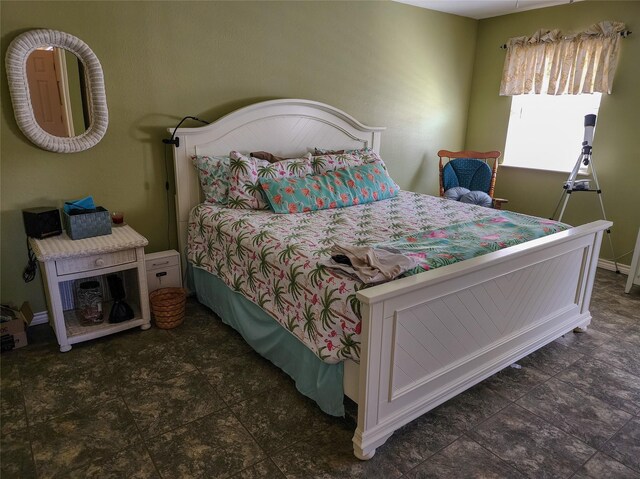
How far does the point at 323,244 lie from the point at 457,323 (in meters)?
0.74

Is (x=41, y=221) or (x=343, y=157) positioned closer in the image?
(x=41, y=221)

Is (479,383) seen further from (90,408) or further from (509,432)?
(90,408)

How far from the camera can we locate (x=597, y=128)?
3.91 meters

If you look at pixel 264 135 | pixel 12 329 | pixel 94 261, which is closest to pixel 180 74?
pixel 264 135

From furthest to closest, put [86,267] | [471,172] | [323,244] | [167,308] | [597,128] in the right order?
[471,172] < [597,128] < [167,308] < [86,267] < [323,244]

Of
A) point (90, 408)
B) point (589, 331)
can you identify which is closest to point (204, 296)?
point (90, 408)

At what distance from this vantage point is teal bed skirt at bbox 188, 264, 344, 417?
190 cm

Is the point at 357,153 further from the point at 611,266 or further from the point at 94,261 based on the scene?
the point at 611,266

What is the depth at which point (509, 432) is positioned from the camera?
1896 mm

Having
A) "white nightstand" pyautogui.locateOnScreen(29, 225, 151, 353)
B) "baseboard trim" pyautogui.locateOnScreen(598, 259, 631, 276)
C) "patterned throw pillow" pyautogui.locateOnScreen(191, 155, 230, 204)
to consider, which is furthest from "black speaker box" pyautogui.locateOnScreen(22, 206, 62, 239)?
"baseboard trim" pyautogui.locateOnScreen(598, 259, 631, 276)

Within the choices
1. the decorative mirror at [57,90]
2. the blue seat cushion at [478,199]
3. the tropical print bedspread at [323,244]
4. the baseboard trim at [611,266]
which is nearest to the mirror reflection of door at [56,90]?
the decorative mirror at [57,90]

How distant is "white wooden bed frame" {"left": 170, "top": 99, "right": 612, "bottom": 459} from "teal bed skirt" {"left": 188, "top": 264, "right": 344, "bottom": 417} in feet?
0.35

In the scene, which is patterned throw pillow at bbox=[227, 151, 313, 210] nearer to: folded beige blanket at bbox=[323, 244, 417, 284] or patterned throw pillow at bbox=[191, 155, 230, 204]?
patterned throw pillow at bbox=[191, 155, 230, 204]

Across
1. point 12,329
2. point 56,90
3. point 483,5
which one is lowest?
point 12,329
